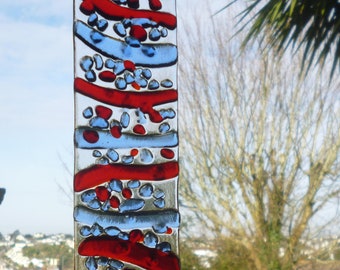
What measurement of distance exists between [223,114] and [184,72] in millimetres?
1160

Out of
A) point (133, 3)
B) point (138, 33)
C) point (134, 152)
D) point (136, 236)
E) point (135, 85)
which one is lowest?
point (136, 236)

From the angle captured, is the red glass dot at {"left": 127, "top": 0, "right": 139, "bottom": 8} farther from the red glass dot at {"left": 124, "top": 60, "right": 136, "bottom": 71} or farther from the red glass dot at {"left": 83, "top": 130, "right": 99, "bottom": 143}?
the red glass dot at {"left": 83, "top": 130, "right": 99, "bottom": 143}

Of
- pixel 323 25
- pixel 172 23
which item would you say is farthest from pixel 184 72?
pixel 172 23

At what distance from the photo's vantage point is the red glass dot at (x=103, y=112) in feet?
12.8

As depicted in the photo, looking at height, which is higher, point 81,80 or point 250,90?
point 250,90

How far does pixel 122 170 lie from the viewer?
3881 millimetres

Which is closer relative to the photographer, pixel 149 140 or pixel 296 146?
pixel 149 140

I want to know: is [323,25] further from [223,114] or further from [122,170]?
[223,114]

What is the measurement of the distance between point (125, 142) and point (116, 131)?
69 mm

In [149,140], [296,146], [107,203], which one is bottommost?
[107,203]

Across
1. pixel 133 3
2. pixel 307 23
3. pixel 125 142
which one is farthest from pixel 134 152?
pixel 307 23

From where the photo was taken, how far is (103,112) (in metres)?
3.91

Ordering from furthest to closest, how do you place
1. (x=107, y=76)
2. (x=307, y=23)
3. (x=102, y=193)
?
(x=307, y=23) → (x=107, y=76) → (x=102, y=193)

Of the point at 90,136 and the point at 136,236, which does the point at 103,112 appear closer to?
the point at 90,136
